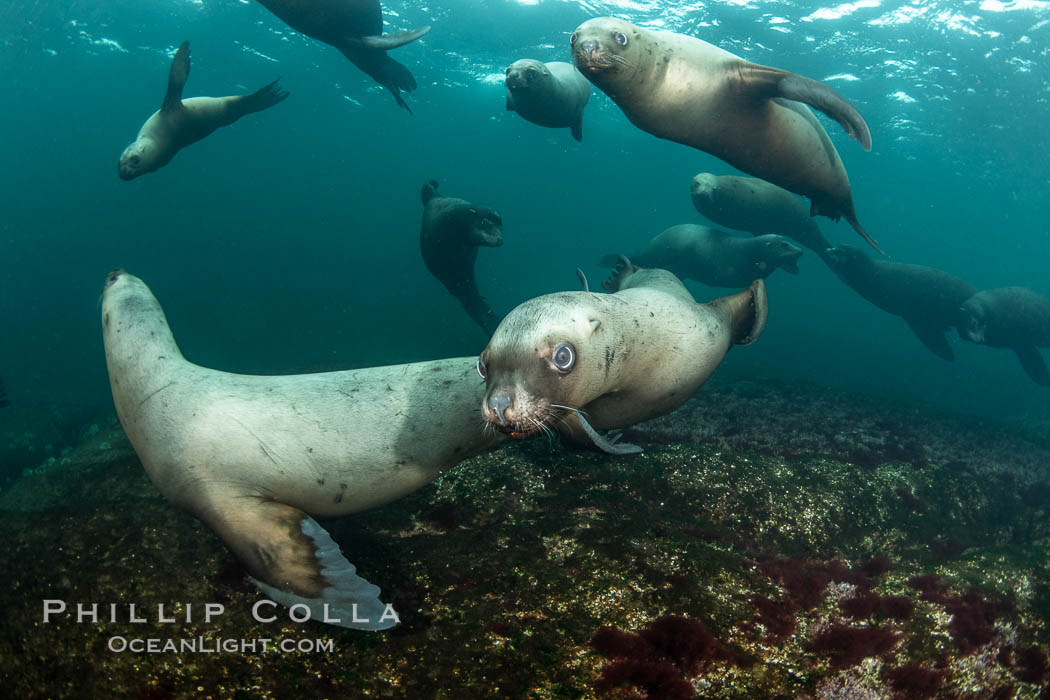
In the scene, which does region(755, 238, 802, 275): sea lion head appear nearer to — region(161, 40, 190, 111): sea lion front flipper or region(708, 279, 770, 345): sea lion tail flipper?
region(708, 279, 770, 345): sea lion tail flipper

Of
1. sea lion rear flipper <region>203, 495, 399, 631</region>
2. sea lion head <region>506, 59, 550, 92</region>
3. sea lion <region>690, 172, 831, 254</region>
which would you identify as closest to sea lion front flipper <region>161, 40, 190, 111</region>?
sea lion head <region>506, 59, 550, 92</region>

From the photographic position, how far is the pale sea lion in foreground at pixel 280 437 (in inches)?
106

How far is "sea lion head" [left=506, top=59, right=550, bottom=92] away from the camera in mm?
7227

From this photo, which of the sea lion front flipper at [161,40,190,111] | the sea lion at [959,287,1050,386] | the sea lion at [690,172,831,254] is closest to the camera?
the sea lion front flipper at [161,40,190,111]

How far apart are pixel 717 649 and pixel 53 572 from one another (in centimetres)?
305

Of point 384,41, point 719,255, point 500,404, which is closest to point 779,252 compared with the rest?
point 719,255

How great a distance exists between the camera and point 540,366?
2574 mm

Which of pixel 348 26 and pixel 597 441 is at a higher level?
pixel 348 26

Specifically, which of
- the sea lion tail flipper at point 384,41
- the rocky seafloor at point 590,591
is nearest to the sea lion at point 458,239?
the sea lion tail flipper at point 384,41

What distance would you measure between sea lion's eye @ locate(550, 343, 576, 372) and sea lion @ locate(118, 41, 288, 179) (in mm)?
8472

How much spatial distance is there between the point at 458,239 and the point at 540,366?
243 inches

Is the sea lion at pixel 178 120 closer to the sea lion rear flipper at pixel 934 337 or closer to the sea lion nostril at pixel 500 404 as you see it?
the sea lion nostril at pixel 500 404

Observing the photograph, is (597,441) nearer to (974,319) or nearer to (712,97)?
(712,97)

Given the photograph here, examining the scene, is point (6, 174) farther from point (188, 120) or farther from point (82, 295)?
point (188, 120)
